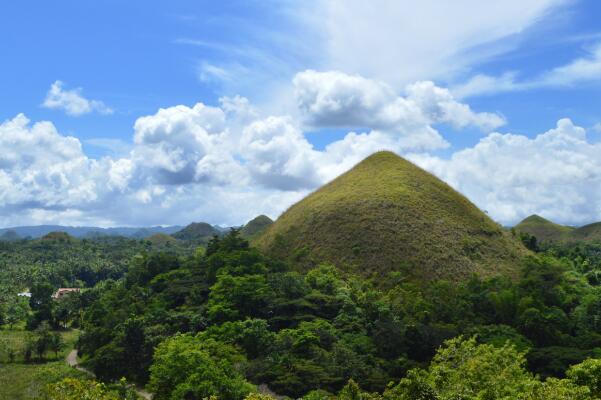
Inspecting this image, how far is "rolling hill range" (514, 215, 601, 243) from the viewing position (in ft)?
530

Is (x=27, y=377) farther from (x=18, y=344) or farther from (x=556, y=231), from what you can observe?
(x=556, y=231)

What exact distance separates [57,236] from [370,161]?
451 feet

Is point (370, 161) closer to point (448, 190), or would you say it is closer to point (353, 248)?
point (448, 190)

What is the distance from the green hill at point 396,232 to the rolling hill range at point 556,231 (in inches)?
3901

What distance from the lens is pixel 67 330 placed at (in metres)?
72.9

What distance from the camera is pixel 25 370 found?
5141 centimetres

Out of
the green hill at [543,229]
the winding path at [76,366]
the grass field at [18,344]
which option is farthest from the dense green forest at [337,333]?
the green hill at [543,229]

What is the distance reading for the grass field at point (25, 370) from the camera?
131ft

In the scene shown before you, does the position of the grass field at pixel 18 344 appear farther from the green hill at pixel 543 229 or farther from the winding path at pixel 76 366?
the green hill at pixel 543 229

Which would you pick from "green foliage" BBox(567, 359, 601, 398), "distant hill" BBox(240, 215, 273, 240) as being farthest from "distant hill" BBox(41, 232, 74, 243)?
"green foliage" BBox(567, 359, 601, 398)

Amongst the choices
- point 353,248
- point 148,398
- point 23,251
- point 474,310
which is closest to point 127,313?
point 148,398

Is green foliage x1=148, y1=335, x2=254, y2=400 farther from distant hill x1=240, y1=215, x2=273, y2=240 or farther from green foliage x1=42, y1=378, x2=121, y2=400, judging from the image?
distant hill x1=240, y1=215, x2=273, y2=240

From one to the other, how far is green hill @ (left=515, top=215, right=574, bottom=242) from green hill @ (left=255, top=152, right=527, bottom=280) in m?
106

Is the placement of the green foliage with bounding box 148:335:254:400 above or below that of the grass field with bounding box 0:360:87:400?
above
